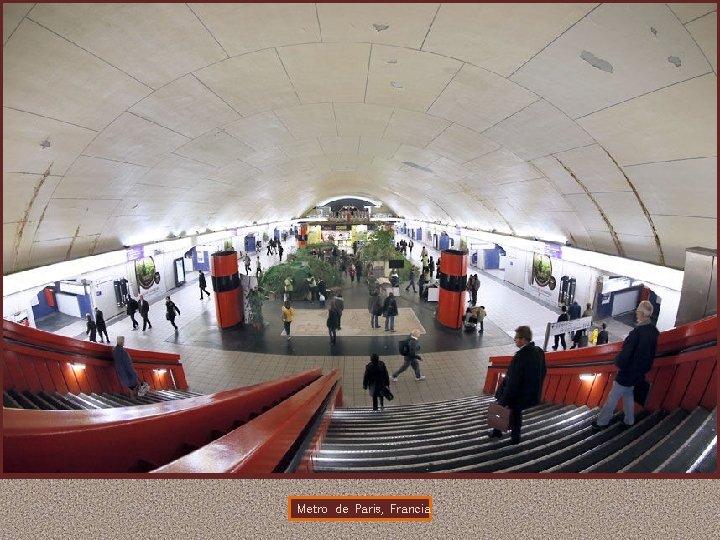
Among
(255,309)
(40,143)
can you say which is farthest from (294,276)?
(40,143)

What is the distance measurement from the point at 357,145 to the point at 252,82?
5461mm

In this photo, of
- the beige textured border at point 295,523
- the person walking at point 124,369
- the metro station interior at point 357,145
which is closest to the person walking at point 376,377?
the metro station interior at point 357,145

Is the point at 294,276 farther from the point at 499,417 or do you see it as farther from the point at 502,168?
the point at 499,417

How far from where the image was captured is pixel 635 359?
267 centimetres

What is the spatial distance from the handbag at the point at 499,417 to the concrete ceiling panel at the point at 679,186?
4.26 m

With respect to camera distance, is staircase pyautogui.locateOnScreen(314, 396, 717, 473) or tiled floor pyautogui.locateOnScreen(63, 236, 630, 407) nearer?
staircase pyautogui.locateOnScreen(314, 396, 717, 473)

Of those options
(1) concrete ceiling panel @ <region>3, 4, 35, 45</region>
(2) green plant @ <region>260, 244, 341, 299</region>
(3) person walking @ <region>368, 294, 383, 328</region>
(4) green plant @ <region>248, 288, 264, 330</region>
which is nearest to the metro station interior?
(1) concrete ceiling panel @ <region>3, 4, 35, 45</region>

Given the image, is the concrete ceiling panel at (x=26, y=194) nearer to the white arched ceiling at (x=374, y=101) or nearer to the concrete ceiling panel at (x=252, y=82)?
the white arched ceiling at (x=374, y=101)

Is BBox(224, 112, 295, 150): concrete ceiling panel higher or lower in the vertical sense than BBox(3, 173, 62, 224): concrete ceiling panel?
higher

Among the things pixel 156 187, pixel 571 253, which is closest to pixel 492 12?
pixel 571 253

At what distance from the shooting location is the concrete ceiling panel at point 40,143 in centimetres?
387

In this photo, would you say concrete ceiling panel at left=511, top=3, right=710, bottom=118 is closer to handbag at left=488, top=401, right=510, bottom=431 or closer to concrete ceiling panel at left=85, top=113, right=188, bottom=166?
handbag at left=488, top=401, right=510, bottom=431

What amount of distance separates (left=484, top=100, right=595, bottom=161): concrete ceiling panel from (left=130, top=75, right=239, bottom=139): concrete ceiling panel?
5.13 meters

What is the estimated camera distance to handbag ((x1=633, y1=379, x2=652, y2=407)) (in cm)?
270
